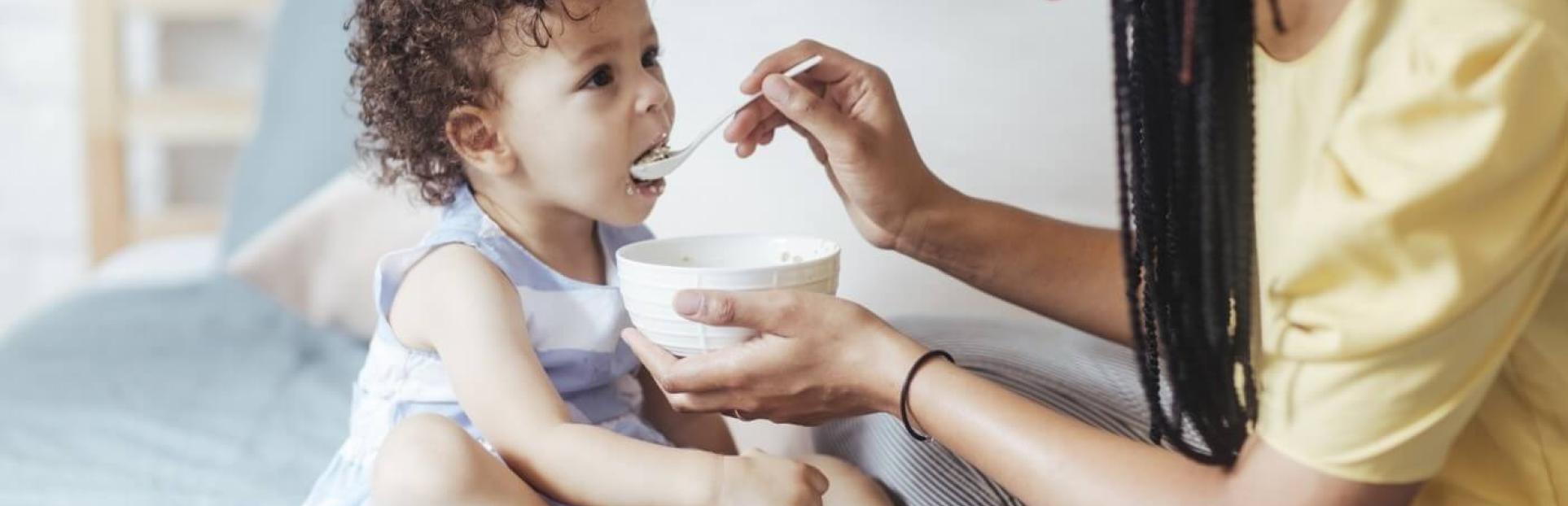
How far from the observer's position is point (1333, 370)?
0.69 m

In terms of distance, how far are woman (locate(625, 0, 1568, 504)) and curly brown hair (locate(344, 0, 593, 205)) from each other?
160mm

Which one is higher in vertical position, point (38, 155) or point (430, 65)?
point (430, 65)

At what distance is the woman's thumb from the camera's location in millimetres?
910

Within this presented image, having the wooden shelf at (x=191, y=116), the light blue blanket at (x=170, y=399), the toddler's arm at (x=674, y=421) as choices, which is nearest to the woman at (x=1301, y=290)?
the toddler's arm at (x=674, y=421)

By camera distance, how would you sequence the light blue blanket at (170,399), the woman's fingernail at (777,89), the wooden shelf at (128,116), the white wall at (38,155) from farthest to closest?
the white wall at (38,155)
the wooden shelf at (128,116)
the light blue blanket at (170,399)
the woman's fingernail at (777,89)

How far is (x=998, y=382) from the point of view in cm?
110

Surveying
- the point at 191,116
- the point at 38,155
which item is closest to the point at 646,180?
the point at 191,116

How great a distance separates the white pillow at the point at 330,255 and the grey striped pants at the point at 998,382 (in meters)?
0.56

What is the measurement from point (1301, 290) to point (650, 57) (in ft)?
1.52

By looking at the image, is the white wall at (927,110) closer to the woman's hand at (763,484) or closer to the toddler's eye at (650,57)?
the toddler's eye at (650,57)

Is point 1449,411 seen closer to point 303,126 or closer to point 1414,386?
point 1414,386

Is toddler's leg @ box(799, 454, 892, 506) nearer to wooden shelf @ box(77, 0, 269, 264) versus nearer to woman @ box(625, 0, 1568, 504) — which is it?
A: woman @ box(625, 0, 1568, 504)

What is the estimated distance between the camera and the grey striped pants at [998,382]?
100 cm

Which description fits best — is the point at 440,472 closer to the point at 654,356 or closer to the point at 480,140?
the point at 654,356
